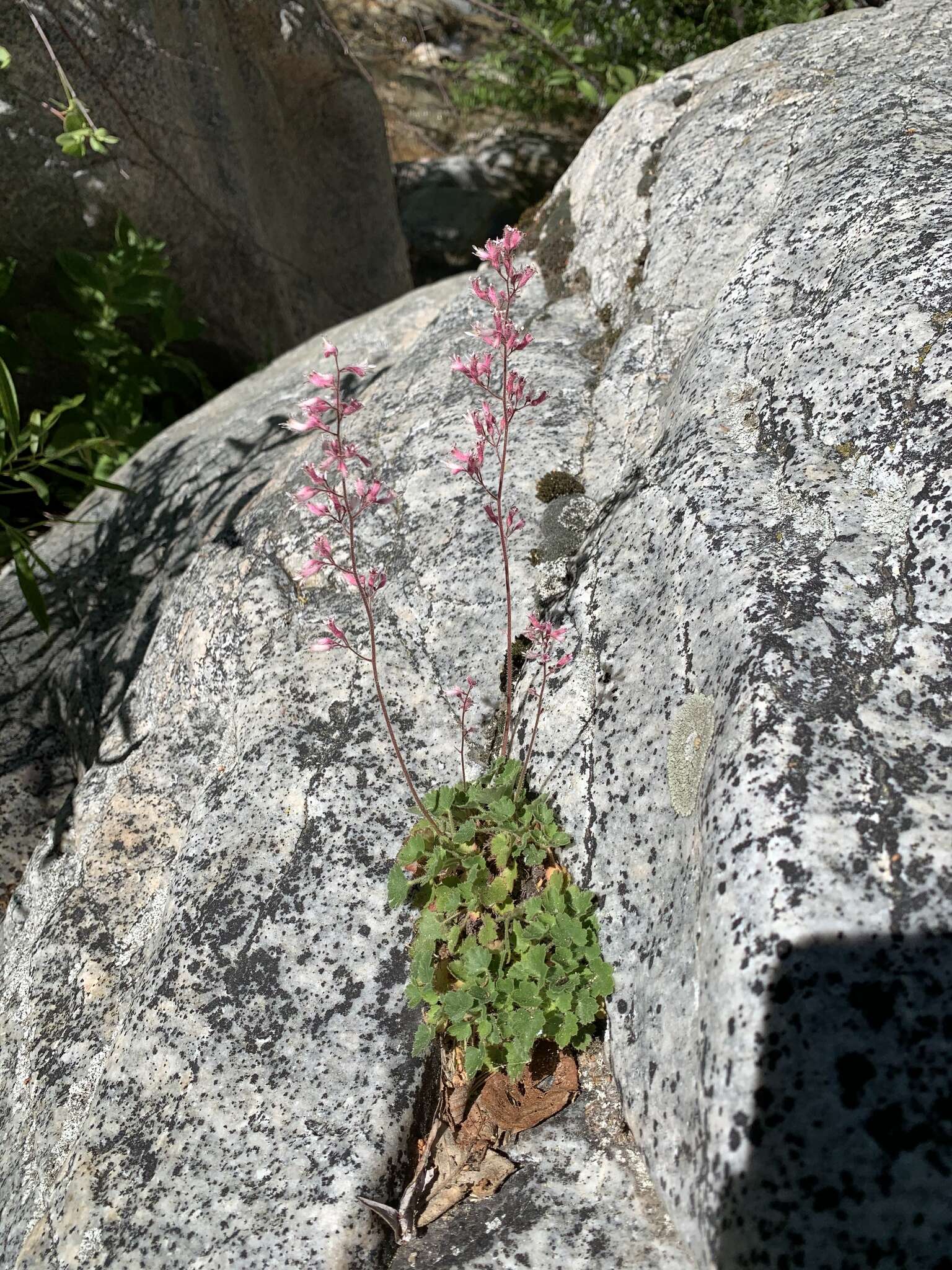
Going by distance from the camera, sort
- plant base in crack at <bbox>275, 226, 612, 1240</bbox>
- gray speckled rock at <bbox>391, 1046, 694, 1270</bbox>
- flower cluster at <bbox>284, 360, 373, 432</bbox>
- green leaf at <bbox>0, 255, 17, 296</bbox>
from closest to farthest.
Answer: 1. gray speckled rock at <bbox>391, 1046, 694, 1270</bbox>
2. flower cluster at <bbox>284, 360, 373, 432</bbox>
3. plant base in crack at <bbox>275, 226, 612, 1240</bbox>
4. green leaf at <bbox>0, 255, 17, 296</bbox>

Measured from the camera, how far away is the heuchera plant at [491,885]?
6.63 ft

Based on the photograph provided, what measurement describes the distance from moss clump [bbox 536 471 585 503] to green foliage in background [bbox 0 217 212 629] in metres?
2.47

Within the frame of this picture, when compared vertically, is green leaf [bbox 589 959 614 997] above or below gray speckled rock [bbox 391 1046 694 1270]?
above

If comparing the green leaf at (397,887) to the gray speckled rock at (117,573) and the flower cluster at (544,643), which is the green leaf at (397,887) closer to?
the flower cluster at (544,643)

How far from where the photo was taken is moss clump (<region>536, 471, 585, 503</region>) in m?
2.94

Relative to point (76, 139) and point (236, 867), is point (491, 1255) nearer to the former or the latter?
point (236, 867)

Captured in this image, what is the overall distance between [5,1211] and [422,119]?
1067 cm

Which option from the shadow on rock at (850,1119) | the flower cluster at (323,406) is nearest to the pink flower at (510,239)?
the flower cluster at (323,406)

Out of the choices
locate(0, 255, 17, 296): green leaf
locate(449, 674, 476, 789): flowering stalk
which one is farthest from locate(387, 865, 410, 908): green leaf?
locate(0, 255, 17, 296): green leaf

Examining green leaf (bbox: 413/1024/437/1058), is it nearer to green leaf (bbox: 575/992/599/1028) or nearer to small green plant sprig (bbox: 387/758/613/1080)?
small green plant sprig (bbox: 387/758/613/1080)

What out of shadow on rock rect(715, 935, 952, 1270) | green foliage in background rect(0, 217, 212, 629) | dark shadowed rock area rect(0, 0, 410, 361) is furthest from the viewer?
green foliage in background rect(0, 217, 212, 629)

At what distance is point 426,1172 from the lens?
80.0 inches

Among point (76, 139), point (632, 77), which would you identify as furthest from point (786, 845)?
point (632, 77)

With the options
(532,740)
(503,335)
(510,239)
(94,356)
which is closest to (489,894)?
(532,740)
